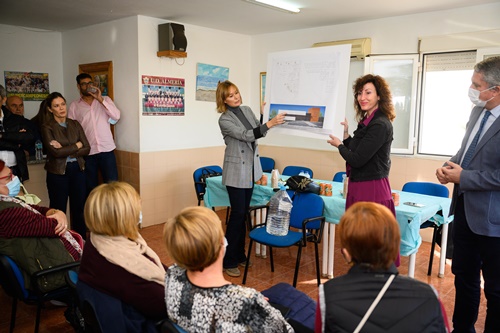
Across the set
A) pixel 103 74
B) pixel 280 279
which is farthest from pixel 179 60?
pixel 280 279

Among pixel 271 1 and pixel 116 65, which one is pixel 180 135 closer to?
pixel 116 65

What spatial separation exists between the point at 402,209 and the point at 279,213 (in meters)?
1.05

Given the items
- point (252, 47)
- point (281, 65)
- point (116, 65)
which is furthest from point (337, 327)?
point (252, 47)

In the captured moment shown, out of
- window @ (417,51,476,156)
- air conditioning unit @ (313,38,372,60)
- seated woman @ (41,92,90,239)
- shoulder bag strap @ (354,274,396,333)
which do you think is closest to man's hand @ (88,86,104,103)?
seated woman @ (41,92,90,239)

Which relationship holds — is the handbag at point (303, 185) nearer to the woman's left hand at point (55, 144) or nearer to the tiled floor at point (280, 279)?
the tiled floor at point (280, 279)

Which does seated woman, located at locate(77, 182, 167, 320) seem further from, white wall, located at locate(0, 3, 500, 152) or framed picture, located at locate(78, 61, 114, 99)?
framed picture, located at locate(78, 61, 114, 99)

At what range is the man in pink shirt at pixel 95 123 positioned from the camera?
4945mm

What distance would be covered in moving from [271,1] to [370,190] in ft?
8.51

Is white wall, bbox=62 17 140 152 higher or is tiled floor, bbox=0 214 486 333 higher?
white wall, bbox=62 17 140 152

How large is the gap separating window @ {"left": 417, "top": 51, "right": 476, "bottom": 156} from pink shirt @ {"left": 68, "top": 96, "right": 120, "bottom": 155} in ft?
12.6

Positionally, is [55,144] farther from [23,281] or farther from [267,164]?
[267,164]

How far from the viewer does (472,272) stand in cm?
230

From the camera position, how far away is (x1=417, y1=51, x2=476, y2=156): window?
461 cm

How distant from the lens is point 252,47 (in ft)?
21.3
